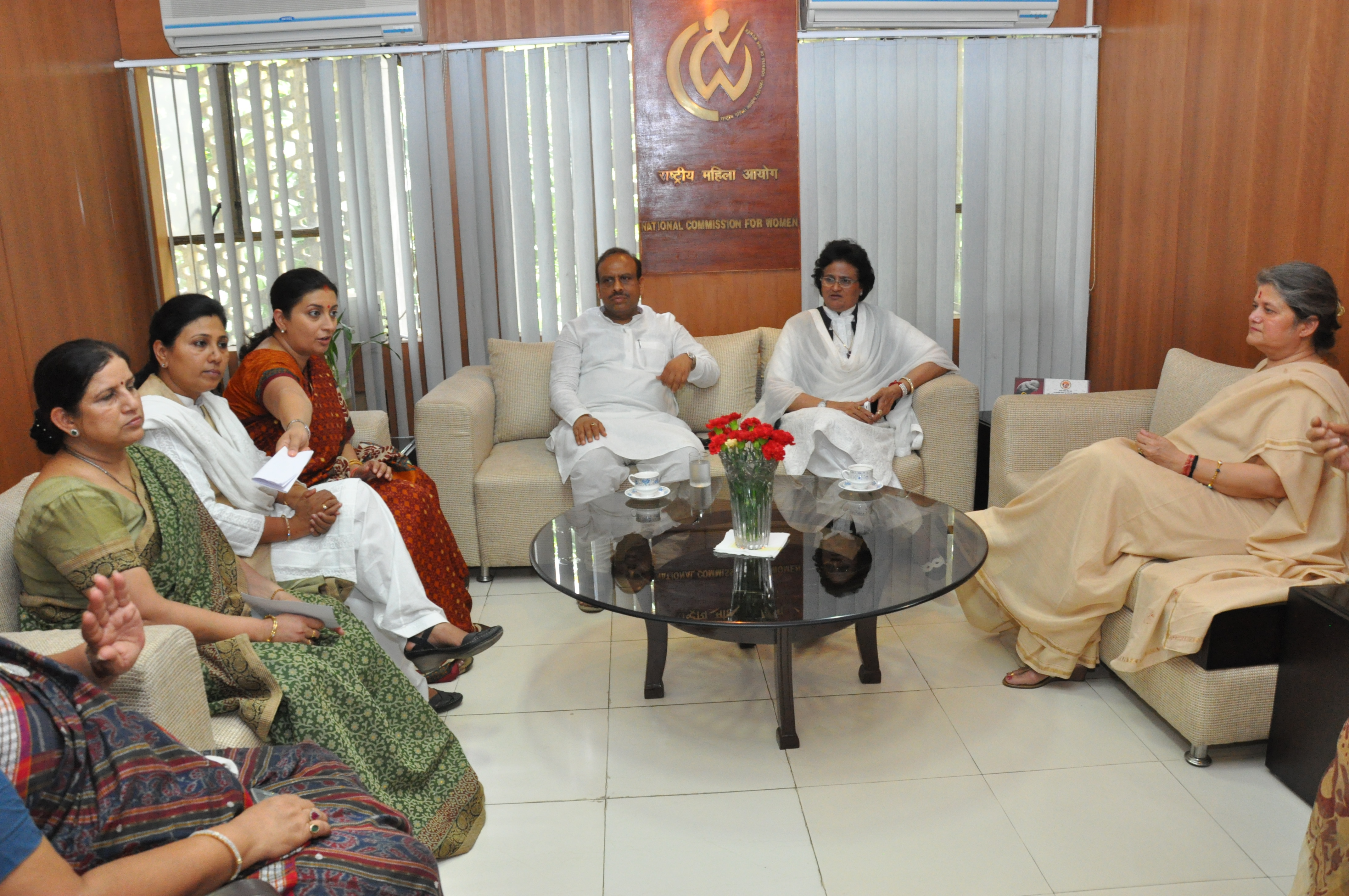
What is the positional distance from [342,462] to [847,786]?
1835 millimetres

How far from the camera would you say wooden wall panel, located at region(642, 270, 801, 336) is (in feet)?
15.2

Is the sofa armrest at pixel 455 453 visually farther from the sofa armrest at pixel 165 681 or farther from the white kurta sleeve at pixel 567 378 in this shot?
the sofa armrest at pixel 165 681

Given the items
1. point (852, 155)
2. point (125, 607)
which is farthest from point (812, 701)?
point (852, 155)

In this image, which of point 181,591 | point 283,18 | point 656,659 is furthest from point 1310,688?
point 283,18

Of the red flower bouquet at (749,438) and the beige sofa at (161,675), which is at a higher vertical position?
the red flower bouquet at (749,438)

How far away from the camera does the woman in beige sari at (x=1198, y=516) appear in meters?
2.40

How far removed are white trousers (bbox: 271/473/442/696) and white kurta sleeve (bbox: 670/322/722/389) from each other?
1688 mm

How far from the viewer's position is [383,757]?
200cm

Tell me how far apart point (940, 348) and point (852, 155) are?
107 cm

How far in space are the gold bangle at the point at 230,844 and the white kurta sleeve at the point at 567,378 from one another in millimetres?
2585

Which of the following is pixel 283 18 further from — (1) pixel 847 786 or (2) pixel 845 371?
(1) pixel 847 786

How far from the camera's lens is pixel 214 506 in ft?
8.17

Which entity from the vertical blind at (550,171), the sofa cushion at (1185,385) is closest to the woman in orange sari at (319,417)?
the vertical blind at (550,171)

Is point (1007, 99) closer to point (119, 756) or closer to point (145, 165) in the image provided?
point (145, 165)
